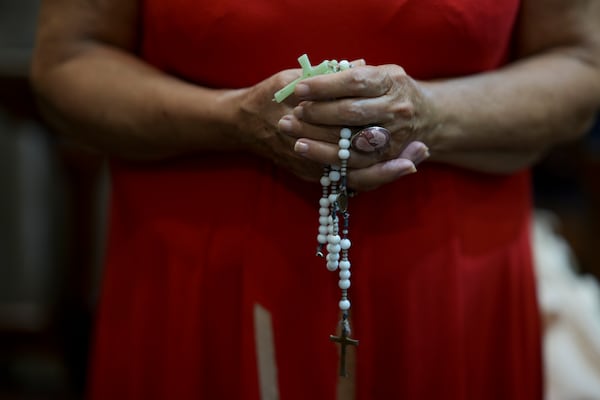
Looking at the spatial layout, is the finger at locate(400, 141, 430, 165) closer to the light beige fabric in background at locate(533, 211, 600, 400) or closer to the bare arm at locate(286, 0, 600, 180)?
the bare arm at locate(286, 0, 600, 180)

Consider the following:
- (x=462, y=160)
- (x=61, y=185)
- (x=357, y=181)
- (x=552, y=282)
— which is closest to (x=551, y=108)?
(x=462, y=160)

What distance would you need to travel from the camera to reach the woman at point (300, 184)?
847mm

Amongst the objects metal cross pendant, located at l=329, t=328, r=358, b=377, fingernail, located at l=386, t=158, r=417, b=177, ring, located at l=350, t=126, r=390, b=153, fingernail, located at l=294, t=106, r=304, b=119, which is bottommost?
metal cross pendant, located at l=329, t=328, r=358, b=377

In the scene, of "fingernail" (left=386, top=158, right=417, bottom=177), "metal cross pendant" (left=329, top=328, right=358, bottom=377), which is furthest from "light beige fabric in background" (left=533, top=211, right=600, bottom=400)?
"fingernail" (left=386, top=158, right=417, bottom=177)

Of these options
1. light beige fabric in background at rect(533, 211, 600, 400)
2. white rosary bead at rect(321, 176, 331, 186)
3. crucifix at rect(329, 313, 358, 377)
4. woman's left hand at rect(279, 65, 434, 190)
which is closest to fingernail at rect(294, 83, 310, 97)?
woman's left hand at rect(279, 65, 434, 190)

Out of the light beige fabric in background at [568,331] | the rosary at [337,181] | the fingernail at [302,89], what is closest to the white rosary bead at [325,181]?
the rosary at [337,181]

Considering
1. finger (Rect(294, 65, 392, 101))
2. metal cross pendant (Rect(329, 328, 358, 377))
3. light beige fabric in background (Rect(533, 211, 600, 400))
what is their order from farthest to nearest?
1. light beige fabric in background (Rect(533, 211, 600, 400))
2. metal cross pendant (Rect(329, 328, 358, 377))
3. finger (Rect(294, 65, 392, 101))

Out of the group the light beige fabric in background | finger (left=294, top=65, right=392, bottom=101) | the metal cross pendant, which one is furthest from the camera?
the light beige fabric in background

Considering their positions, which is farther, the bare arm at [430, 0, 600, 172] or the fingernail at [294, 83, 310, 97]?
the bare arm at [430, 0, 600, 172]

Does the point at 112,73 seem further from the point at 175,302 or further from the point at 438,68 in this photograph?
the point at 438,68

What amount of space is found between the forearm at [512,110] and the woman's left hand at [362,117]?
0.07 metres

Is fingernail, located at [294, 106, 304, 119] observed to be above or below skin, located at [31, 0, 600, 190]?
below

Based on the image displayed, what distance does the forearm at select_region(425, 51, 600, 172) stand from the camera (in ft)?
2.84

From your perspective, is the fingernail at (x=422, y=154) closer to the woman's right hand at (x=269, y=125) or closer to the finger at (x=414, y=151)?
the finger at (x=414, y=151)
